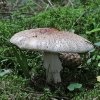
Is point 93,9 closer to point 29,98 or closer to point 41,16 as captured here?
point 41,16

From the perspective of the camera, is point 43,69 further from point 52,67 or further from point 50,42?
point 50,42

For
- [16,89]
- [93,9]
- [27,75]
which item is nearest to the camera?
[16,89]

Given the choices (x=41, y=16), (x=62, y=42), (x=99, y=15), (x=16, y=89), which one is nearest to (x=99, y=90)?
(x=62, y=42)

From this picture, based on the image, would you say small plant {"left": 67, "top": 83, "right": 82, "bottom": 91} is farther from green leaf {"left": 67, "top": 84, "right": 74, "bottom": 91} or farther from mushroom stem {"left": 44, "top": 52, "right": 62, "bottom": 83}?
mushroom stem {"left": 44, "top": 52, "right": 62, "bottom": 83}

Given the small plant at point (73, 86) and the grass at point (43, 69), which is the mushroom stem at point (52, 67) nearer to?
the grass at point (43, 69)

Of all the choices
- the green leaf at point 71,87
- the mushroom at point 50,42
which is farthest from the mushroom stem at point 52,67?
the green leaf at point 71,87

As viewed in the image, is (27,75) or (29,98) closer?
(29,98)
